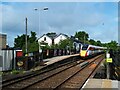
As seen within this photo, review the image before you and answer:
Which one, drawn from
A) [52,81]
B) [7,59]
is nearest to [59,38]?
[7,59]

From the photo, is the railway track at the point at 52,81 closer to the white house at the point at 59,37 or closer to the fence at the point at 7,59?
the fence at the point at 7,59

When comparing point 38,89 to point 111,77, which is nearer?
point 38,89

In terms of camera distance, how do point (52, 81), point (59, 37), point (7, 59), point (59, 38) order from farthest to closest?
point (59, 37)
point (59, 38)
point (7, 59)
point (52, 81)

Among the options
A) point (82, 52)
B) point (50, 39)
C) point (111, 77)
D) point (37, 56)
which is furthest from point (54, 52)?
point (50, 39)

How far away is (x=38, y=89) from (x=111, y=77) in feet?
13.9

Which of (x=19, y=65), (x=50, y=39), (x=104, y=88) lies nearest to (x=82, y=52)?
(x=19, y=65)

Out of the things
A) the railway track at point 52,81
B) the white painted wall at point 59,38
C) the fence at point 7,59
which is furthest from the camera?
the white painted wall at point 59,38

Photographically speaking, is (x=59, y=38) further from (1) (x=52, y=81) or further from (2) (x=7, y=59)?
(1) (x=52, y=81)

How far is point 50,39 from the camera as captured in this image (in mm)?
137500

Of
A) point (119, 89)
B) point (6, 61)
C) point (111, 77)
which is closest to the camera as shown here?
point (119, 89)

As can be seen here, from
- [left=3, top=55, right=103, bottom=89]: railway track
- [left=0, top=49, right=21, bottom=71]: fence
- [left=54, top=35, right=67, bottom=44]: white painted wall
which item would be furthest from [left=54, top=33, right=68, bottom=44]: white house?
[left=3, top=55, right=103, bottom=89]: railway track

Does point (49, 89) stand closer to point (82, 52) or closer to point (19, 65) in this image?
point (19, 65)

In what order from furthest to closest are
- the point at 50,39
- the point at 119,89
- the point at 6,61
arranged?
the point at 50,39 → the point at 6,61 → the point at 119,89

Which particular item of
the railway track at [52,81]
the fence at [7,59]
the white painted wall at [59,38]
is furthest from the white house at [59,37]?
the railway track at [52,81]
